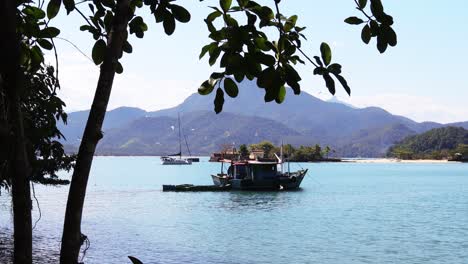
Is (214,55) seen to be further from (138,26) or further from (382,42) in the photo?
(138,26)

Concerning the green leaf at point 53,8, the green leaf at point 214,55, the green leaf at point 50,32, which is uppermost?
the green leaf at point 53,8

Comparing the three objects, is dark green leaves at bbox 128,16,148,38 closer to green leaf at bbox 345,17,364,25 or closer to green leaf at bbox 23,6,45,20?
green leaf at bbox 23,6,45,20

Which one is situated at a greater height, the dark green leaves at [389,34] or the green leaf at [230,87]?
the dark green leaves at [389,34]

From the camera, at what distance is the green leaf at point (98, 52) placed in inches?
112

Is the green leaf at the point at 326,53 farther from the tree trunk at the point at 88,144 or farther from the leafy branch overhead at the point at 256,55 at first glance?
the tree trunk at the point at 88,144

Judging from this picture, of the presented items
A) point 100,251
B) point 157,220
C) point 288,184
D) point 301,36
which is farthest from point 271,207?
point 301,36

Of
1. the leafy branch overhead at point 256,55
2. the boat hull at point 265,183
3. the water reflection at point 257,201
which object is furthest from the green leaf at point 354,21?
the boat hull at point 265,183

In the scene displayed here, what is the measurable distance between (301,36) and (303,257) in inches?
929

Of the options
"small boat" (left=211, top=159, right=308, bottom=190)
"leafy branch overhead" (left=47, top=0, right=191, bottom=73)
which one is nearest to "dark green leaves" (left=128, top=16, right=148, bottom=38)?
"leafy branch overhead" (left=47, top=0, right=191, bottom=73)

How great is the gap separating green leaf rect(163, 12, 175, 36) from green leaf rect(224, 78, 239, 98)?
1.65ft

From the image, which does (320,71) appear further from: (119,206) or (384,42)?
(119,206)

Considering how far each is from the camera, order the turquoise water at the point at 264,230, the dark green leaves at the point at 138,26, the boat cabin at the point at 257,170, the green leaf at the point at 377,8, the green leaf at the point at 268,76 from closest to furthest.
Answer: the green leaf at the point at 268,76, the green leaf at the point at 377,8, the dark green leaves at the point at 138,26, the turquoise water at the point at 264,230, the boat cabin at the point at 257,170

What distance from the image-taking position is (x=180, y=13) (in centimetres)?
253

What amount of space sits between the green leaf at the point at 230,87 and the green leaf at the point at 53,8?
1.08 meters
